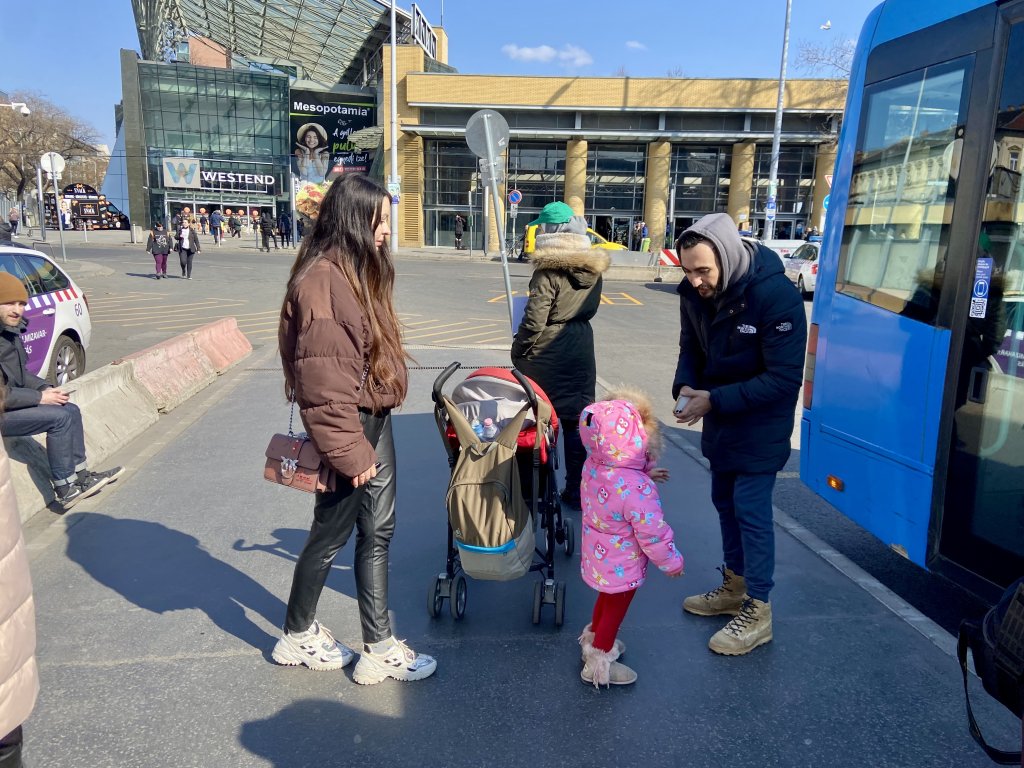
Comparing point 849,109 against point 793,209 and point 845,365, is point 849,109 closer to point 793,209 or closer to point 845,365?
point 845,365

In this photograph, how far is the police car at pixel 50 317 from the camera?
768 centimetres

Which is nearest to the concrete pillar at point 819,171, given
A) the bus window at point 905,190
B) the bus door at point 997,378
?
the bus window at point 905,190

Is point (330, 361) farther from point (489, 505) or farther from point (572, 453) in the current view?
point (572, 453)

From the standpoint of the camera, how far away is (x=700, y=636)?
136 inches

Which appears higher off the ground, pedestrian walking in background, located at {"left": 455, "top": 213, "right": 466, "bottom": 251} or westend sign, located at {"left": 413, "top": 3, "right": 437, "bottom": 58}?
Answer: westend sign, located at {"left": 413, "top": 3, "right": 437, "bottom": 58}

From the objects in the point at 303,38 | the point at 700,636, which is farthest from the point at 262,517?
the point at 303,38

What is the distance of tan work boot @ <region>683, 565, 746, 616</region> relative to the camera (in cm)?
361

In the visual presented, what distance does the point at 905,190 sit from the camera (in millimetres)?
3652

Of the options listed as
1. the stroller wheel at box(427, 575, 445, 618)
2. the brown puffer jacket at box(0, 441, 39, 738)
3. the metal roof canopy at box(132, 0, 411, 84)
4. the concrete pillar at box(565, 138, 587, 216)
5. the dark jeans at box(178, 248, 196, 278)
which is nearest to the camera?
the brown puffer jacket at box(0, 441, 39, 738)

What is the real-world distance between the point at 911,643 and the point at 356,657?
2.59 meters

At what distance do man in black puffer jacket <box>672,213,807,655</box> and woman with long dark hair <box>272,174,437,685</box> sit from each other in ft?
4.30

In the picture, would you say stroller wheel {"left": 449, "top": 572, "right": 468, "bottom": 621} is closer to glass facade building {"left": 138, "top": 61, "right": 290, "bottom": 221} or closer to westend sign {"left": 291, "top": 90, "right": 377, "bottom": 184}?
westend sign {"left": 291, "top": 90, "right": 377, "bottom": 184}

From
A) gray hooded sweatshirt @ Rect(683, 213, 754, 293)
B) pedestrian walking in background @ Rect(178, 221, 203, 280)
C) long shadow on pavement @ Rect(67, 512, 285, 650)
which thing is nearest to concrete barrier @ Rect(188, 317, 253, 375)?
long shadow on pavement @ Rect(67, 512, 285, 650)

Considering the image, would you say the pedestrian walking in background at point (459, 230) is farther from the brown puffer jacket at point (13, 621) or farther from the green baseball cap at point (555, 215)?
the brown puffer jacket at point (13, 621)
